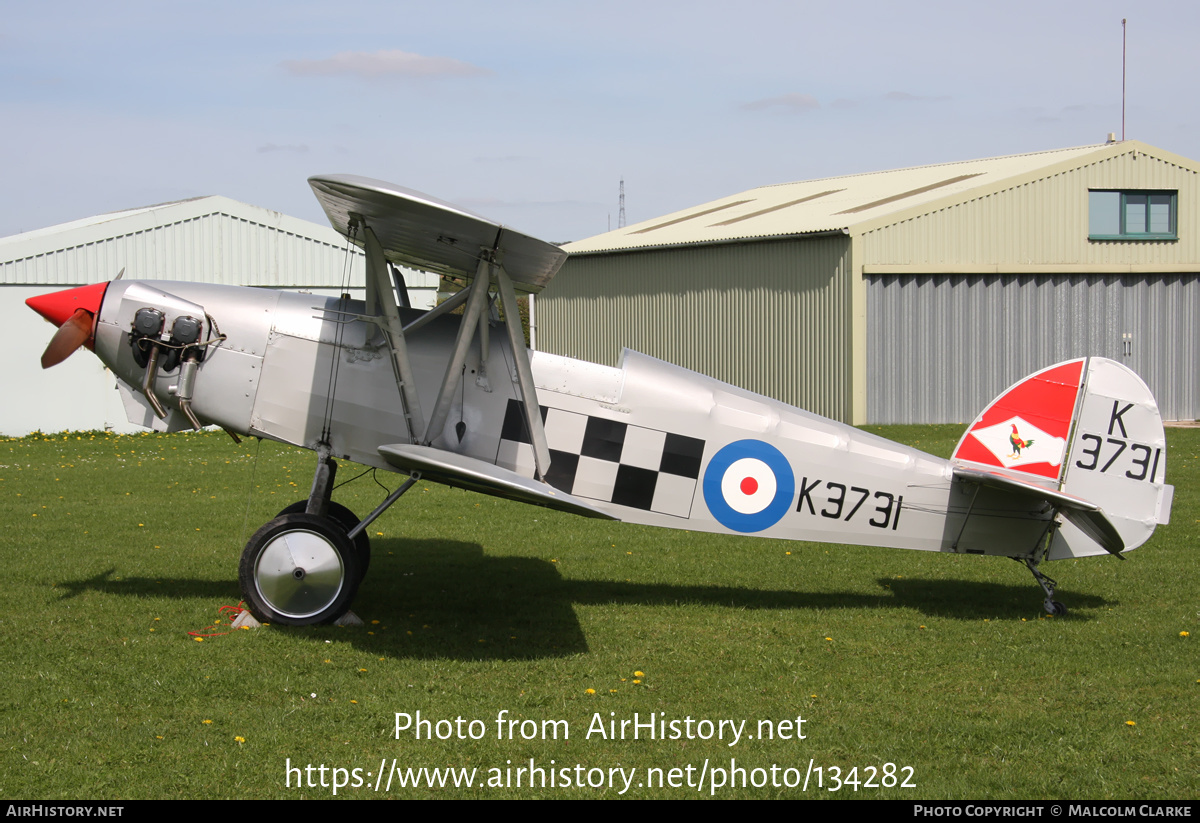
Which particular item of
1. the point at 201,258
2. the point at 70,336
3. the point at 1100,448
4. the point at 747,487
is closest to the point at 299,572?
the point at 70,336

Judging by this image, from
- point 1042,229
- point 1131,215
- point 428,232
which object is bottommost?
point 428,232

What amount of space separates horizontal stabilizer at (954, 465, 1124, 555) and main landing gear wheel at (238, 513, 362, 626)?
4.19 meters

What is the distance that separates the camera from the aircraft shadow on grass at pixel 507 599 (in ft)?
21.7

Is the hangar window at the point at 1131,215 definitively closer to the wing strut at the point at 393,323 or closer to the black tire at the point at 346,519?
the black tire at the point at 346,519

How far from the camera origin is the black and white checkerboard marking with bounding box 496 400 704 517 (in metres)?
6.97

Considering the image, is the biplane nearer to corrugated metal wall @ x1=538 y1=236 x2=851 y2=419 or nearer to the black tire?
the black tire

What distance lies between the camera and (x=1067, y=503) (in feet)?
21.7

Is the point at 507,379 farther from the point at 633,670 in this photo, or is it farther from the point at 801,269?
the point at 801,269

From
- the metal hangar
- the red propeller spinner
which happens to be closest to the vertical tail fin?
the red propeller spinner

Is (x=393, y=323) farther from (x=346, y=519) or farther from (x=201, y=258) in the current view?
(x=201, y=258)

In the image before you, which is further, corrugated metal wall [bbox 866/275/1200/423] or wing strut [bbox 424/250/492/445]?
corrugated metal wall [bbox 866/275/1200/423]

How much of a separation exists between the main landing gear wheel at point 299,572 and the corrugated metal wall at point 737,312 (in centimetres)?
1588

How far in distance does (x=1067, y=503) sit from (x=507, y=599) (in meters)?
3.96

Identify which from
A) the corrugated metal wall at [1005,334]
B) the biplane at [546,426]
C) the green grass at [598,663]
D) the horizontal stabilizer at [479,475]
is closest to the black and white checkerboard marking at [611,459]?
the biplane at [546,426]
